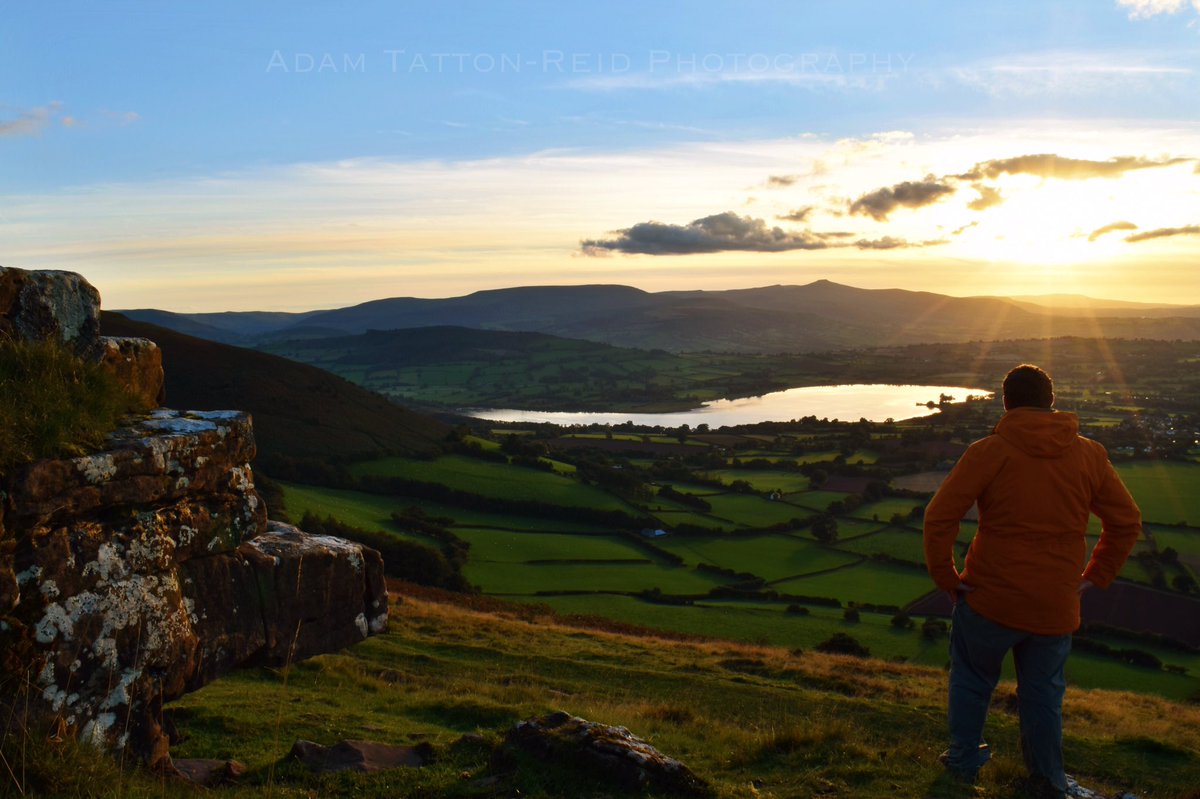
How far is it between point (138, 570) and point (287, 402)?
274 feet

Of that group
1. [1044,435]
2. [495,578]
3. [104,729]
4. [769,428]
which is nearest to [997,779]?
[1044,435]

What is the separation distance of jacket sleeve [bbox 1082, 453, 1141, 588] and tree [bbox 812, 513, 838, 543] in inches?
1879

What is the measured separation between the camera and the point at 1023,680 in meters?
7.00

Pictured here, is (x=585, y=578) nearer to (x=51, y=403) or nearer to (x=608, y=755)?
(x=608, y=755)

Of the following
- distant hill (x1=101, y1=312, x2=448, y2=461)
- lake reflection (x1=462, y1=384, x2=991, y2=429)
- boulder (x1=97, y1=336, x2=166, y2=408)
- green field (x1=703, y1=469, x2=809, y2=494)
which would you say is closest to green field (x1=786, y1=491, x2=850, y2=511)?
green field (x1=703, y1=469, x2=809, y2=494)

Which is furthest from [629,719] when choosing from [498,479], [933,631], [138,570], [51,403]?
[498,479]

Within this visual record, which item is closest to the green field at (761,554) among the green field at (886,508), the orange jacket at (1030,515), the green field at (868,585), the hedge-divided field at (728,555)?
the hedge-divided field at (728,555)

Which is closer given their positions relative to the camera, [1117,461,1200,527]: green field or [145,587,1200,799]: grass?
[145,587,1200,799]: grass

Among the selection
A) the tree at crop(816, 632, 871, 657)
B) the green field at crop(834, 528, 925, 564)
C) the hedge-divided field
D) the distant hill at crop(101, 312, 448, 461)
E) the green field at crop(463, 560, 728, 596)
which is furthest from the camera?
the distant hill at crop(101, 312, 448, 461)

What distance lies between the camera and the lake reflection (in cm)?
13162

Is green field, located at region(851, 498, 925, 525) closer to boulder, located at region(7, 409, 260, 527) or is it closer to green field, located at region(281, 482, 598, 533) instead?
green field, located at region(281, 482, 598, 533)

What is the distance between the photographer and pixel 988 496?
6.82 metres

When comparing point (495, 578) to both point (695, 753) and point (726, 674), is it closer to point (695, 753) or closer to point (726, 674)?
point (726, 674)

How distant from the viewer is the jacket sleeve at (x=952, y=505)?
678 centimetres
